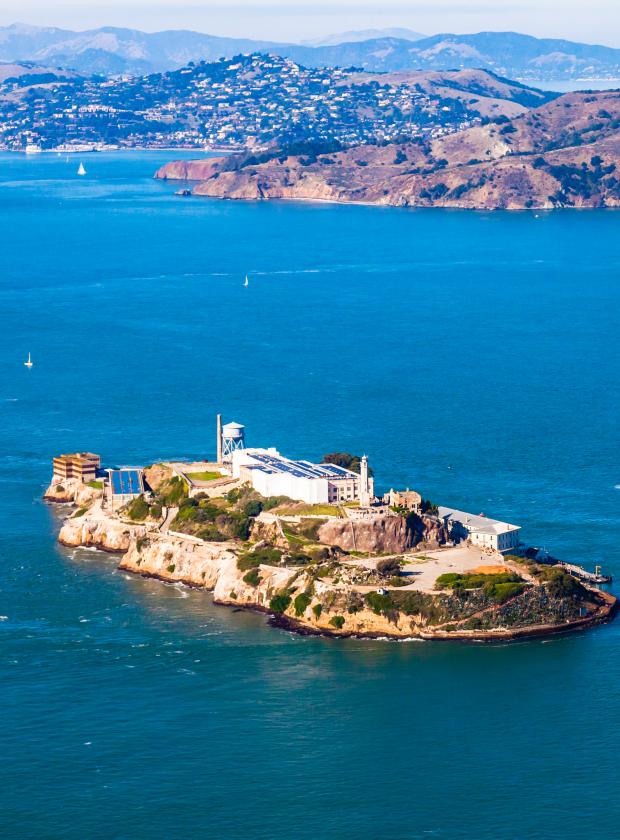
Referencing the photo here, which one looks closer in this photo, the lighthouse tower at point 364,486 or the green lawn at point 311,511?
the lighthouse tower at point 364,486

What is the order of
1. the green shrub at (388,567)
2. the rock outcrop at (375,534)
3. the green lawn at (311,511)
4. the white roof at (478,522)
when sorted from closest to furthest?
1. the green shrub at (388,567)
2. the rock outcrop at (375,534)
3. the white roof at (478,522)
4. the green lawn at (311,511)

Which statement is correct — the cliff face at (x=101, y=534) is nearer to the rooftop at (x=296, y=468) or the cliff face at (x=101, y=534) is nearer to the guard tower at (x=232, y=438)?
the rooftop at (x=296, y=468)

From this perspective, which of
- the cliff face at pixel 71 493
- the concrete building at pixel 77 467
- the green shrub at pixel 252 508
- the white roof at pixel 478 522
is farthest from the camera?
the concrete building at pixel 77 467

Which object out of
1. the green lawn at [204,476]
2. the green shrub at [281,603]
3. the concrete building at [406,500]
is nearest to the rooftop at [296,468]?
the green lawn at [204,476]

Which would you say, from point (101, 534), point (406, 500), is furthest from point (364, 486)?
point (101, 534)

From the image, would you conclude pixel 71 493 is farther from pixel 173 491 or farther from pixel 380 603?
pixel 380 603

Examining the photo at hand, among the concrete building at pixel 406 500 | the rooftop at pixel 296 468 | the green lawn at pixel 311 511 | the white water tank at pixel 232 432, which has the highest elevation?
the white water tank at pixel 232 432

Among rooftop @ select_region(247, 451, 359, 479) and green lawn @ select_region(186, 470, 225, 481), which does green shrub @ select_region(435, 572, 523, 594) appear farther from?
green lawn @ select_region(186, 470, 225, 481)

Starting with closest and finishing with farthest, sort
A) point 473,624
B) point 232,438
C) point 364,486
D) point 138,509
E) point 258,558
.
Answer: point 473,624 < point 258,558 < point 364,486 < point 138,509 < point 232,438
